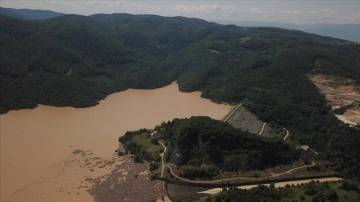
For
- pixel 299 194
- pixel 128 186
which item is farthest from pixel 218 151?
pixel 299 194

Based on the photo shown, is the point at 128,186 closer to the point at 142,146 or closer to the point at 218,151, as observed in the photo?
the point at 142,146

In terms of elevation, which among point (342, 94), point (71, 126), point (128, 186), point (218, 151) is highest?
Answer: point (342, 94)

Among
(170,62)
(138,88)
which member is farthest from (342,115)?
(170,62)

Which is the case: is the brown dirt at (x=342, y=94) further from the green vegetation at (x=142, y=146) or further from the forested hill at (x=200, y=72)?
the green vegetation at (x=142, y=146)

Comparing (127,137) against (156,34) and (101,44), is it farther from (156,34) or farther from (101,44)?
(156,34)

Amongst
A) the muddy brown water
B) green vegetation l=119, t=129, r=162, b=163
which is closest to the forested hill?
the muddy brown water

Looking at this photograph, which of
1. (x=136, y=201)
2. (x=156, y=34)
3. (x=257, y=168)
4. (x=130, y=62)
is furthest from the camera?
(x=156, y=34)
